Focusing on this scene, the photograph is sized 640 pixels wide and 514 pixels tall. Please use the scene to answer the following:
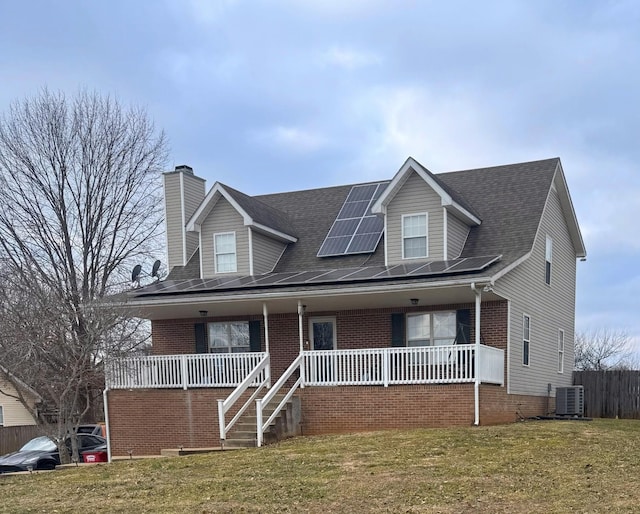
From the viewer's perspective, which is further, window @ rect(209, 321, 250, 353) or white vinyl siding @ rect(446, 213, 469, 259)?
window @ rect(209, 321, 250, 353)

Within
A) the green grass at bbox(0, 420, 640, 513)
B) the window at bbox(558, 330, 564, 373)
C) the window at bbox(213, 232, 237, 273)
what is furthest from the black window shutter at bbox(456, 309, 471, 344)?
the window at bbox(213, 232, 237, 273)

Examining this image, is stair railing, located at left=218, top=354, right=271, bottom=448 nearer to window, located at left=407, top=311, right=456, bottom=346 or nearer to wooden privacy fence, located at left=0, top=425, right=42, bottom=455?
window, located at left=407, top=311, right=456, bottom=346

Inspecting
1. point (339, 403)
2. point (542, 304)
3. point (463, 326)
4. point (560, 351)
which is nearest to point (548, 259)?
point (542, 304)

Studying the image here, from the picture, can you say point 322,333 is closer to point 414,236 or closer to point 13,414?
point 414,236

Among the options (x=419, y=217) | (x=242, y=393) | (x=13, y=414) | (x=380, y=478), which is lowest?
(x=380, y=478)

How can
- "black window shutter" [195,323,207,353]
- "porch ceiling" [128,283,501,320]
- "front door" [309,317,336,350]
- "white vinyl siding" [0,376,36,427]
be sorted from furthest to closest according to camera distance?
"white vinyl siding" [0,376,36,427] → "black window shutter" [195,323,207,353] → "front door" [309,317,336,350] → "porch ceiling" [128,283,501,320]

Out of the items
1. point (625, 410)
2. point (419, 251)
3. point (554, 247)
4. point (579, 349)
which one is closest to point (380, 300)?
point (419, 251)

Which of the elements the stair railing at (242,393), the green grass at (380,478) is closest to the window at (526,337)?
the green grass at (380,478)

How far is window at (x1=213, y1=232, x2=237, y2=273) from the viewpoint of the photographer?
19.8m

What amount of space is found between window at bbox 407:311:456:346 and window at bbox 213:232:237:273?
5.56m

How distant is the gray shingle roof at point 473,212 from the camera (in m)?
17.7

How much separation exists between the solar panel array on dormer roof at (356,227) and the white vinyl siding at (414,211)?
0.94 m

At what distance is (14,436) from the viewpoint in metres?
27.2

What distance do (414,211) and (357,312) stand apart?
121 inches
